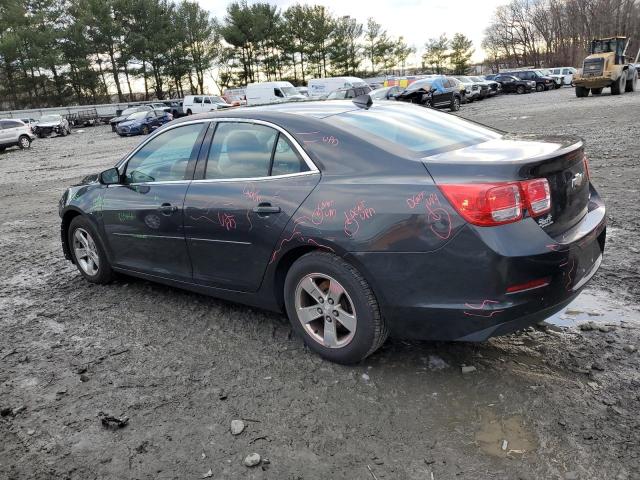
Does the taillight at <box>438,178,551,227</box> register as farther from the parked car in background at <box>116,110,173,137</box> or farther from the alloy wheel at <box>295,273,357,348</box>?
the parked car in background at <box>116,110,173,137</box>

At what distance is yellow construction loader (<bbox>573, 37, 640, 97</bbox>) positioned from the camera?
29781mm

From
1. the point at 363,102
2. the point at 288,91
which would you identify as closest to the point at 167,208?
the point at 363,102

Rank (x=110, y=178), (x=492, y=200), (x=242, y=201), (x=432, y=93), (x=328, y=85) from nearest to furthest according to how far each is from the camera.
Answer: (x=492, y=200) → (x=242, y=201) → (x=110, y=178) → (x=432, y=93) → (x=328, y=85)

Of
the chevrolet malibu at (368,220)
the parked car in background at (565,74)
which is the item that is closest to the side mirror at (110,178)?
the chevrolet malibu at (368,220)

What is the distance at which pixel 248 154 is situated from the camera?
3.86m

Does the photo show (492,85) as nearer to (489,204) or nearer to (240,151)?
(240,151)

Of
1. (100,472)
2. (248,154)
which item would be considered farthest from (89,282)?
(100,472)

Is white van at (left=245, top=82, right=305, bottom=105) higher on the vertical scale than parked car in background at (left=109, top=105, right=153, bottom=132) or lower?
higher

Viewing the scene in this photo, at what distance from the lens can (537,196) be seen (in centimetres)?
292

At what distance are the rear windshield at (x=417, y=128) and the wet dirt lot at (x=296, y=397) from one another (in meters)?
1.34

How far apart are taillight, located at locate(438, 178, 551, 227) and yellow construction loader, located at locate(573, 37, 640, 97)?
31.4m

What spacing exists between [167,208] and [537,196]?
8.78ft

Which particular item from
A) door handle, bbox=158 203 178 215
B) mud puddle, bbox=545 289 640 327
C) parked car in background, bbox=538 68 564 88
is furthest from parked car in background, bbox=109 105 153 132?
parked car in background, bbox=538 68 564 88

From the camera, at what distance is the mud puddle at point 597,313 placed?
389 centimetres
